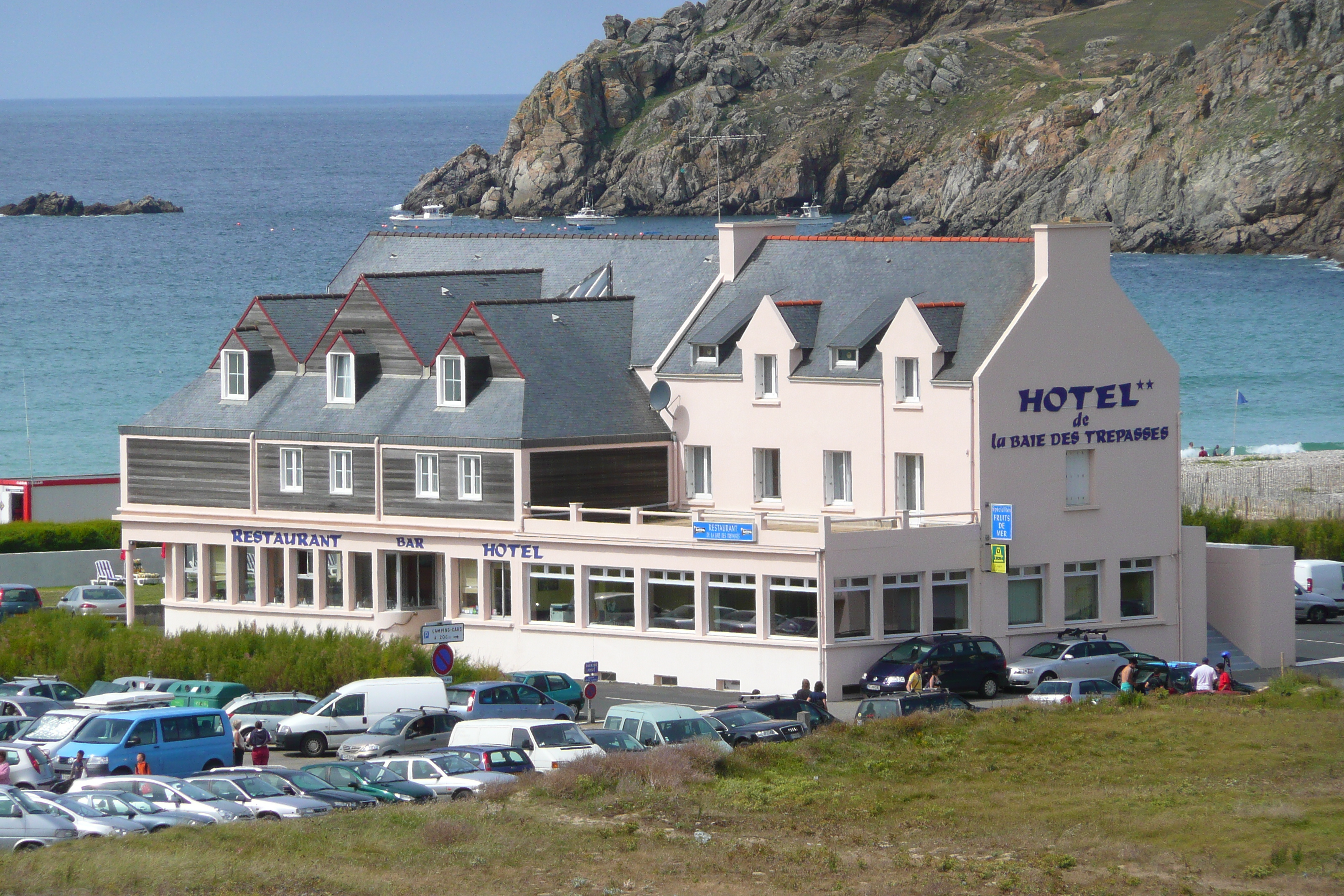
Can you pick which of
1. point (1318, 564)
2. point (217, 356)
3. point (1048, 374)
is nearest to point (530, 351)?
point (217, 356)

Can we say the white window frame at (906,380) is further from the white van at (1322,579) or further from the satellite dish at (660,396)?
the white van at (1322,579)

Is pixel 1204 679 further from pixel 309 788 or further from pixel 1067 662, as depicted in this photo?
pixel 309 788

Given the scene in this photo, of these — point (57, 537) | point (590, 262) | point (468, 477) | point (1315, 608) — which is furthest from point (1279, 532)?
point (57, 537)

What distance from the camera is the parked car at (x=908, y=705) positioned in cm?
4353

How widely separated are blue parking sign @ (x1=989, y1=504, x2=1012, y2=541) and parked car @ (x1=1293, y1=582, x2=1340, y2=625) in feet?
56.8

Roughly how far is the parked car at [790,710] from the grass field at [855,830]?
194 cm

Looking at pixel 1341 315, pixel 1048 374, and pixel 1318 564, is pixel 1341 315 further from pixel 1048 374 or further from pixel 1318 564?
pixel 1048 374

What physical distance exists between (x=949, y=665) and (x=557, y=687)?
9.16 m

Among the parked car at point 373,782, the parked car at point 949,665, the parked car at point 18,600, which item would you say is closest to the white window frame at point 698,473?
the parked car at point 949,665

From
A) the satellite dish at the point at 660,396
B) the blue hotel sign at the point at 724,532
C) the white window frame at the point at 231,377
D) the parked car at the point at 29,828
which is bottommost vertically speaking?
the parked car at the point at 29,828

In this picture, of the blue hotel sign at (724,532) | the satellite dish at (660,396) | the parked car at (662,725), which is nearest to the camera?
the parked car at (662,725)

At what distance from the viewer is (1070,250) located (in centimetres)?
5303

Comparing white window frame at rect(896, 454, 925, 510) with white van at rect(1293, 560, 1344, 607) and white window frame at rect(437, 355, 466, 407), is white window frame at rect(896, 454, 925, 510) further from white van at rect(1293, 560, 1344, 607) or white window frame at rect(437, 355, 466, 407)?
white van at rect(1293, 560, 1344, 607)

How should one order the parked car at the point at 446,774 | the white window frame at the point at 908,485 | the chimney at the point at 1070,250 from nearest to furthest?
the parked car at the point at 446,774 < the chimney at the point at 1070,250 < the white window frame at the point at 908,485
